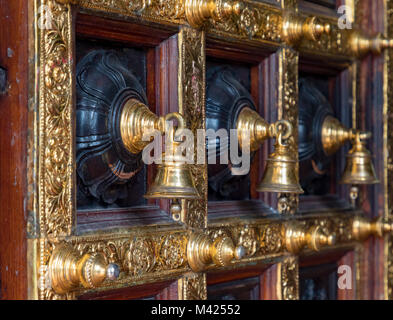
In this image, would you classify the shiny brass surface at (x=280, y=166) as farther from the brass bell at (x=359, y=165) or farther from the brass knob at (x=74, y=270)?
the brass knob at (x=74, y=270)

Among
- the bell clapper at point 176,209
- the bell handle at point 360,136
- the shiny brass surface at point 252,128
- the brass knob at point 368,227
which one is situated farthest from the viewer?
the brass knob at point 368,227

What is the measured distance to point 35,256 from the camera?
1.21m

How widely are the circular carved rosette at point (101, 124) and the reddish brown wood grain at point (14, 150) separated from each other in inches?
5.7

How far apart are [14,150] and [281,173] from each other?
66 centimetres

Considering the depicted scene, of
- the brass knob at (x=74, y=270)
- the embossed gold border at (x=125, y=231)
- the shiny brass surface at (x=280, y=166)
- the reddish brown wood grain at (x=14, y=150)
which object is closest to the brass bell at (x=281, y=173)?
the shiny brass surface at (x=280, y=166)

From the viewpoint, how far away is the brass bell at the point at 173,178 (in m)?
1.29

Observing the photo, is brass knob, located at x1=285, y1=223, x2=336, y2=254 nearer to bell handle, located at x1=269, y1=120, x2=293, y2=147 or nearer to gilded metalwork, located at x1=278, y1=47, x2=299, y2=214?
gilded metalwork, located at x1=278, y1=47, x2=299, y2=214

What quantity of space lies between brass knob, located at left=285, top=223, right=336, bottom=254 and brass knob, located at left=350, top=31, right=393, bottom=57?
2.07 feet

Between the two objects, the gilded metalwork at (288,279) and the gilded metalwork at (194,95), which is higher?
the gilded metalwork at (194,95)

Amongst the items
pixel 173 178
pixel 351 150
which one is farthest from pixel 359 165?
pixel 173 178

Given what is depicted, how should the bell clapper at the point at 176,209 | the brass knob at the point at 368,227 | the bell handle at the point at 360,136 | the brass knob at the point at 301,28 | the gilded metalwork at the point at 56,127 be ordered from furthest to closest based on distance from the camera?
the brass knob at the point at 368,227 < the bell handle at the point at 360,136 < the brass knob at the point at 301,28 < the bell clapper at the point at 176,209 < the gilded metalwork at the point at 56,127

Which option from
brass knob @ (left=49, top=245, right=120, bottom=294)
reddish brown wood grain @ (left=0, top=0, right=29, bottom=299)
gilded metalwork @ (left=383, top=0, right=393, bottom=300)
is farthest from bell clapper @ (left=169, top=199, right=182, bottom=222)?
gilded metalwork @ (left=383, top=0, right=393, bottom=300)

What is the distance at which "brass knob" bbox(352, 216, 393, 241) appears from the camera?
2.03 meters

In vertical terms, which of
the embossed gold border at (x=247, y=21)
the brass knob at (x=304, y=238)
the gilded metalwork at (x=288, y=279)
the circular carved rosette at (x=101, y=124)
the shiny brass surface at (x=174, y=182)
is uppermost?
the embossed gold border at (x=247, y=21)
